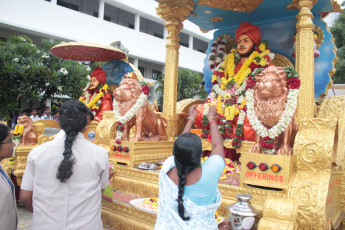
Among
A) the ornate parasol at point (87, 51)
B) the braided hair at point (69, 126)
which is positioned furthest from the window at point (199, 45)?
the braided hair at point (69, 126)

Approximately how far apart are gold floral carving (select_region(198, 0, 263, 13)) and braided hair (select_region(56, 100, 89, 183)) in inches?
164

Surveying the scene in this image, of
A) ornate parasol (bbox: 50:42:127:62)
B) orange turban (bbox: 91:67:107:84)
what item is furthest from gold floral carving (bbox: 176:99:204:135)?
orange turban (bbox: 91:67:107:84)

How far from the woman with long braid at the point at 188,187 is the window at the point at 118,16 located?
62.8 ft

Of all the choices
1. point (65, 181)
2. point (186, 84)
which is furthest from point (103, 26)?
point (65, 181)

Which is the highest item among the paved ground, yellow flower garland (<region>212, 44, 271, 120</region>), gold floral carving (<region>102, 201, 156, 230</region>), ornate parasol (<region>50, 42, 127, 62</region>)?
ornate parasol (<region>50, 42, 127, 62</region>)

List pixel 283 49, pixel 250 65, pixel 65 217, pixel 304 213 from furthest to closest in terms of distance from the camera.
A: pixel 283 49
pixel 250 65
pixel 304 213
pixel 65 217

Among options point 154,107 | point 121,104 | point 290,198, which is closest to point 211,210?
point 290,198

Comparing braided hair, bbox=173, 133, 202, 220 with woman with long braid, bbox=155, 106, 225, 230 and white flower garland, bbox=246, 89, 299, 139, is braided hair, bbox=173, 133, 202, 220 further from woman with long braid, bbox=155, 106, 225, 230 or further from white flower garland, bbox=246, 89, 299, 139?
white flower garland, bbox=246, 89, 299, 139

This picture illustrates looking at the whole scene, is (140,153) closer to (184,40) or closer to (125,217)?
(125,217)

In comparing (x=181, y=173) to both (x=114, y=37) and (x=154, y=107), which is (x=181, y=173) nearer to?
(x=154, y=107)

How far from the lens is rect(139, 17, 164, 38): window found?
2116cm

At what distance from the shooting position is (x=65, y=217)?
5.98 ft

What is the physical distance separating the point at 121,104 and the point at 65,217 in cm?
283

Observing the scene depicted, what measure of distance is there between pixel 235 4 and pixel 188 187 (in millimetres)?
4581
